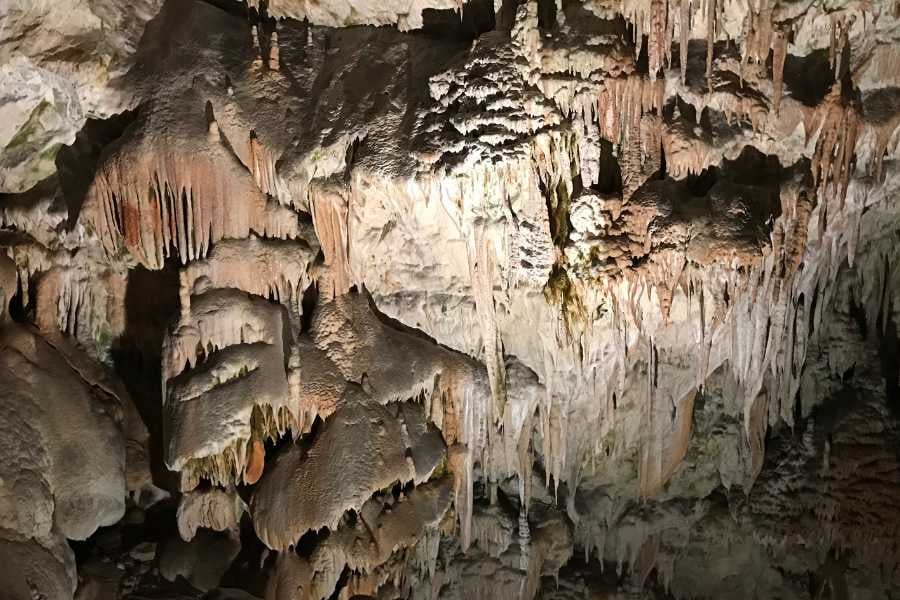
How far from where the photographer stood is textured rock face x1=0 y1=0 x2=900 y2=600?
20.0 feet

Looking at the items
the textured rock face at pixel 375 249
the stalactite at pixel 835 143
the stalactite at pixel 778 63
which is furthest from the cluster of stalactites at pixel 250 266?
the stalactite at pixel 835 143

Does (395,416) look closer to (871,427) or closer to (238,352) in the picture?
(238,352)

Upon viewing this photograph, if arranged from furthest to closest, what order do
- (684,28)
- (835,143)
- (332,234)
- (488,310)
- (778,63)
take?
(488,310) → (332,234) → (835,143) → (778,63) → (684,28)

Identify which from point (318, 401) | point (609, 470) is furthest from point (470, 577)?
point (318, 401)

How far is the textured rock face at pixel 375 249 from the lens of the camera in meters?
6.11

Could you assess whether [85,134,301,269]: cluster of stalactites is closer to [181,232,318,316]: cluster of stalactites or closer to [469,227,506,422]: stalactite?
[181,232,318,316]: cluster of stalactites

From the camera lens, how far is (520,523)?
7.93m

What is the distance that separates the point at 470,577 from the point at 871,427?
4067 mm

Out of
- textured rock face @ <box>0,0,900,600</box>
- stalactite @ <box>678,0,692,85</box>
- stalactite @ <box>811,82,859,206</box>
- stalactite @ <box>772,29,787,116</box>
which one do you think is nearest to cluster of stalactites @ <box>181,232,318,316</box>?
textured rock face @ <box>0,0,900,600</box>

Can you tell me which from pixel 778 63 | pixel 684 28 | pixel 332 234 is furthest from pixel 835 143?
pixel 332 234

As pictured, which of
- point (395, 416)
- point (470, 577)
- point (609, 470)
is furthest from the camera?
point (609, 470)

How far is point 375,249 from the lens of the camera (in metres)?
6.70

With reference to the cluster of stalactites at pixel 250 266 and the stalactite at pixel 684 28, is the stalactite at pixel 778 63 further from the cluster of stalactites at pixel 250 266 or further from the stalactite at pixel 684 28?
the cluster of stalactites at pixel 250 266

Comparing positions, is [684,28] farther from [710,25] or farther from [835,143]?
[835,143]
